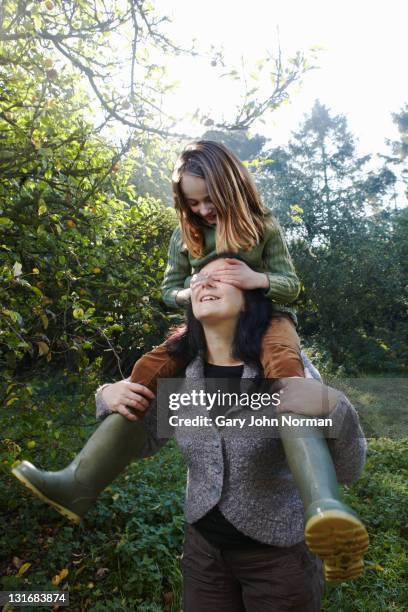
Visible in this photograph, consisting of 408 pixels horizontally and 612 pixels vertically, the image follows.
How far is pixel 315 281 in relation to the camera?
11500mm

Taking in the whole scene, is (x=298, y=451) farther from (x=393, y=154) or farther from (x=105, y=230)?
(x=393, y=154)

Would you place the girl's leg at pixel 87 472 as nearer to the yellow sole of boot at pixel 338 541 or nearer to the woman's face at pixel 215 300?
the woman's face at pixel 215 300

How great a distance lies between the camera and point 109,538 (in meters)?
3.74

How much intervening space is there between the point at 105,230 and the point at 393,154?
24124 millimetres

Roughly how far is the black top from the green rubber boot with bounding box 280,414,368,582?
0.32 metres

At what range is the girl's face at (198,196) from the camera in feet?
5.06

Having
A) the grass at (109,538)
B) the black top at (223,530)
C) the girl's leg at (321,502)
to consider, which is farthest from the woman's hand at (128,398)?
the grass at (109,538)

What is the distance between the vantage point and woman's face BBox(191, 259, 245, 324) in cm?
151

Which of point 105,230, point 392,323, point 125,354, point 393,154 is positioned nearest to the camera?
point 105,230

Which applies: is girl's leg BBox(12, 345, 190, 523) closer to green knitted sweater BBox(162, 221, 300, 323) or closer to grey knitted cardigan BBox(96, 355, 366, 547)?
grey knitted cardigan BBox(96, 355, 366, 547)

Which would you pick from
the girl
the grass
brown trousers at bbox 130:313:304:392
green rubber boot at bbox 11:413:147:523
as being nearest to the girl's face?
the girl

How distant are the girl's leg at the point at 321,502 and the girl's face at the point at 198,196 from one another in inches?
18.1

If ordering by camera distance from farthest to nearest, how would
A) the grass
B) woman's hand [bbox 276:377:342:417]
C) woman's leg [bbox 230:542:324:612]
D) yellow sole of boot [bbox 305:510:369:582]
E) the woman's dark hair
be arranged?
the grass
the woman's dark hair
woman's leg [bbox 230:542:324:612]
woman's hand [bbox 276:377:342:417]
yellow sole of boot [bbox 305:510:369:582]

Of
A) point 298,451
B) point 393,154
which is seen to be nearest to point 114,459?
point 298,451
